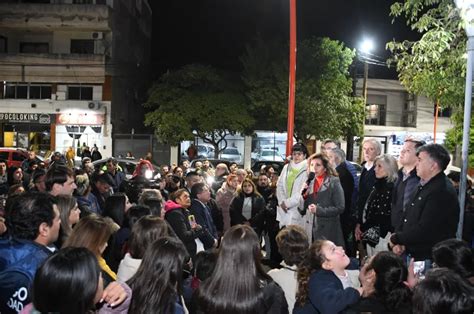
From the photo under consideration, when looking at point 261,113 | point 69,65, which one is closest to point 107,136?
point 69,65

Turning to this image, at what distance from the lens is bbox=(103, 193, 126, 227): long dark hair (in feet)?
20.1

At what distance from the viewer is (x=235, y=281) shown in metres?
3.20

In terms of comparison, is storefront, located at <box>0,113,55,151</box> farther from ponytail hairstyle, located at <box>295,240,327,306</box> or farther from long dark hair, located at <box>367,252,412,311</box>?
long dark hair, located at <box>367,252,412,311</box>

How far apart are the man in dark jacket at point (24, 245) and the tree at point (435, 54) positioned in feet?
20.0

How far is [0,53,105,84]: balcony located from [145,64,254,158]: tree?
4.02 m

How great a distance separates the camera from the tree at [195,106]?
28625 mm

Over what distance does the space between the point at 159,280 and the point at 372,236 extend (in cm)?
380

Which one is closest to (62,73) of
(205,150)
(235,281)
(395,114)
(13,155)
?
(13,155)

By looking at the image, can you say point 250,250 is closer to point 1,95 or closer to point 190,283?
point 190,283

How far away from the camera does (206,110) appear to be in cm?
2878

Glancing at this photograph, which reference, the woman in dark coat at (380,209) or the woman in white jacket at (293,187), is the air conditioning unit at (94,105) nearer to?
the woman in white jacket at (293,187)

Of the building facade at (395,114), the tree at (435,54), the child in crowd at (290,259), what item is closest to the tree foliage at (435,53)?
the tree at (435,54)

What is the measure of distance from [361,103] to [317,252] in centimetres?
2852

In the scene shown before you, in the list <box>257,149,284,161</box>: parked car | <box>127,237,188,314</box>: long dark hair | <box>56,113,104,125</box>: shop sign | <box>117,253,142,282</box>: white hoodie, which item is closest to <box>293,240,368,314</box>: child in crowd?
<box>127,237,188,314</box>: long dark hair
